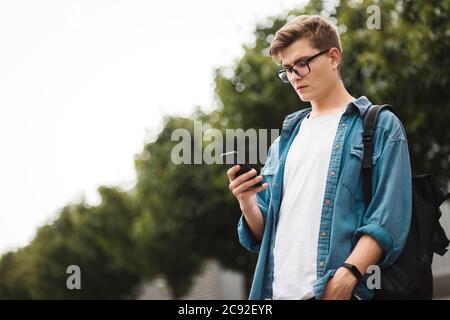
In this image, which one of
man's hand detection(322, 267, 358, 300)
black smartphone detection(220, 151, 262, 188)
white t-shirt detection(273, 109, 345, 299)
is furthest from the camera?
black smartphone detection(220, 151, 262, 188)

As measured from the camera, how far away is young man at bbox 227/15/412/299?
2.10m

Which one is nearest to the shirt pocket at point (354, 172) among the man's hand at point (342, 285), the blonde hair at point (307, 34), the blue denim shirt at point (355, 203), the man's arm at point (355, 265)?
the blue denim shirt at point (355, 203)

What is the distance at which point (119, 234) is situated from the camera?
33875mm

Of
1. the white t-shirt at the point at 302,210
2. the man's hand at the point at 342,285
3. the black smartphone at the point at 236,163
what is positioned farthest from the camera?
the black smartphone at the point at 236,163

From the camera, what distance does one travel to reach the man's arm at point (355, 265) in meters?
2.05

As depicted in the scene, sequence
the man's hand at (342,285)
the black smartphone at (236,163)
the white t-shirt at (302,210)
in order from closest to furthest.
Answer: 1. the man's hand at (342,285)
2. the white t-shirt at (302,210)
3. the black smartphone at (236,163)

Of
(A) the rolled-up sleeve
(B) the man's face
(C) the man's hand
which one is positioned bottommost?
(C) the man's hand

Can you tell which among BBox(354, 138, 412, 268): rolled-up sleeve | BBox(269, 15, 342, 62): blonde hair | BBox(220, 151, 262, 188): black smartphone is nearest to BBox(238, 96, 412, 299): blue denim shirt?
BBox(354, 138, 412, 268): rolled-up sleeve

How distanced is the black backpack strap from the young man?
0.02m

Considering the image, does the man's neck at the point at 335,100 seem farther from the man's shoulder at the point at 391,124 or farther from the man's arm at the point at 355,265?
the man's arm at the point at 355,265

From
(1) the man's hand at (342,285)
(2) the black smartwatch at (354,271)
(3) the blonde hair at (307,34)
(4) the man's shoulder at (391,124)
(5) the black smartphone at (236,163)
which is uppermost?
(3) the blonde hair at (307,34)

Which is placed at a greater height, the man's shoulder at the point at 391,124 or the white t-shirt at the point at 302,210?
the man's shoulder at the point at 391,124

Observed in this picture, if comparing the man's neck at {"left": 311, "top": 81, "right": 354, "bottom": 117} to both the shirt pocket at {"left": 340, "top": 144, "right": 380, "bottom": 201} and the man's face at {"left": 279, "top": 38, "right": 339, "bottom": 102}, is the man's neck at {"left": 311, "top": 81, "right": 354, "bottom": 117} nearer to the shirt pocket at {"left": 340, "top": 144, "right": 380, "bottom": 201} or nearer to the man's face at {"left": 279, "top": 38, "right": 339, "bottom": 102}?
the man's face at {"left": 279, "top": 38, "right": 339, "bottom": 102}

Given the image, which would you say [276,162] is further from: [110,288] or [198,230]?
[110,288]
